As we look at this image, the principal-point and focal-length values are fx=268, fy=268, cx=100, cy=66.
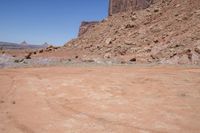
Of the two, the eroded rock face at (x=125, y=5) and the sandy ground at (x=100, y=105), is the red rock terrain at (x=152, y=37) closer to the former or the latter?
the sandy ground at (x=100, y=105)

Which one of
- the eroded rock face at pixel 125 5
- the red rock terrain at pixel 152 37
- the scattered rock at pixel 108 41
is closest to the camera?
the red rock terrain at pixel 152 37

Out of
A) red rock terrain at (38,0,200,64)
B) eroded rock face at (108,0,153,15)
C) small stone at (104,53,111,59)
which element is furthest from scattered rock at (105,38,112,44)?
eroded rock face at (108,0,153,15)

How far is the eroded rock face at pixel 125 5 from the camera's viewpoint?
161 feet

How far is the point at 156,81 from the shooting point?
1162 centimetres

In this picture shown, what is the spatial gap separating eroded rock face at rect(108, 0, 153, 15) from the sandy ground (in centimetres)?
3900

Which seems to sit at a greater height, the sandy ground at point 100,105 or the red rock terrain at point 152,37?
the red rock terrain at point 152,37

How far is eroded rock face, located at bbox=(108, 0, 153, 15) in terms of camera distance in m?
49.2

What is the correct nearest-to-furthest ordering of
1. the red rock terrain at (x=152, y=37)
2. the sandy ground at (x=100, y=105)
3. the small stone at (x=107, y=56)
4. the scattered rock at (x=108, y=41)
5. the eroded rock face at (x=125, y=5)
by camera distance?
the sandy ground at (x=100, y=105), the red rock terrain at (x=152, y=37), the small stone at (x=107, y=56), the scattered rock at (x=108, y=41), the eroded rock face at (x=125, y=5)

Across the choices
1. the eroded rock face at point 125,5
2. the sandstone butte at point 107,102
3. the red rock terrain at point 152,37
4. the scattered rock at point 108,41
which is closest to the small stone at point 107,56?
the red rock terrain at point 152,37

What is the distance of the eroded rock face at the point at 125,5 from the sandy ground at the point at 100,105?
39.0m

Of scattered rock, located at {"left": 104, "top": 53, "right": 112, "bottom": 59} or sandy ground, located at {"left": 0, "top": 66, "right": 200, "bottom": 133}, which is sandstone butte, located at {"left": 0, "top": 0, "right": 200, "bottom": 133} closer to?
sandy ground, located at {"left": 0, "top": 66, "right": 200, "bottom": 133}

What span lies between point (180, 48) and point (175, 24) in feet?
18.8

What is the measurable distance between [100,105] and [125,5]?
160 ft

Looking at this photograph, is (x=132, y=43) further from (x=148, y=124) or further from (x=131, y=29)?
(x=148, y=124)
